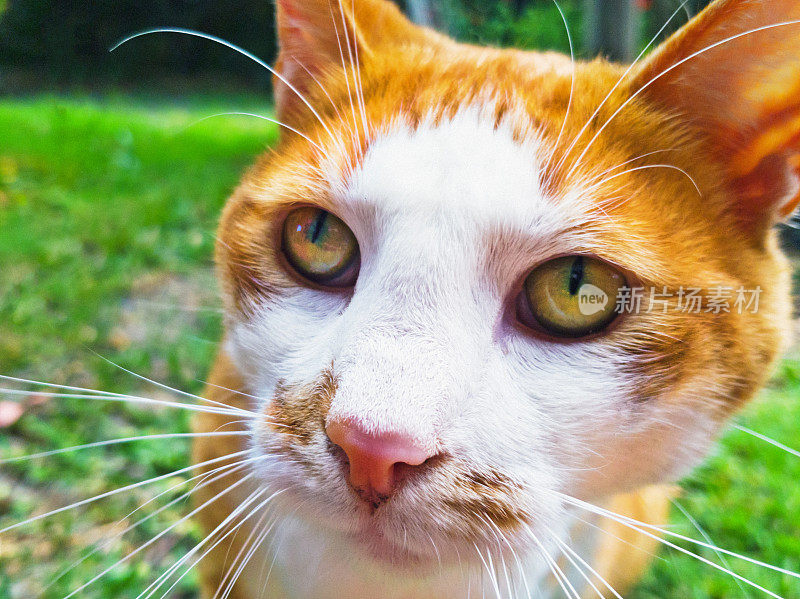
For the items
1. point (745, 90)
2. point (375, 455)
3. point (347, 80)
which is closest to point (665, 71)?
point (745, 90)

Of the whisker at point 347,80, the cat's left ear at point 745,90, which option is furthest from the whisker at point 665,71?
the whisker at point 347,80

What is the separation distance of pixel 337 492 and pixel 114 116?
2676 mm

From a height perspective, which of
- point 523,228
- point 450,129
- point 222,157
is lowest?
point 523,228

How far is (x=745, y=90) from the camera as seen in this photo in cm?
75

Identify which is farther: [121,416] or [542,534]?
[121,416]

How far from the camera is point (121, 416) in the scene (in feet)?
5.05

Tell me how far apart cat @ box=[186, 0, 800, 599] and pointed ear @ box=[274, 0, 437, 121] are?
2 cm

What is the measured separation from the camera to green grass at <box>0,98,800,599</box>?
1.19 meters

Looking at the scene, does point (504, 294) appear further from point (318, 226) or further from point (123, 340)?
point (123, 340)

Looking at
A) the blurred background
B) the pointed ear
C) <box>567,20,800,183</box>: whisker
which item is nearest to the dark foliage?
the blurred background

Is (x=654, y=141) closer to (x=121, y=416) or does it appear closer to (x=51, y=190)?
(x=121, y=416)

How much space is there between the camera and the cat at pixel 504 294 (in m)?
0.66

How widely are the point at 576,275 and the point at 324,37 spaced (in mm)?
552

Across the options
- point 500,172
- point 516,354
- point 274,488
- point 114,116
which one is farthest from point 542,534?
point 114,116
